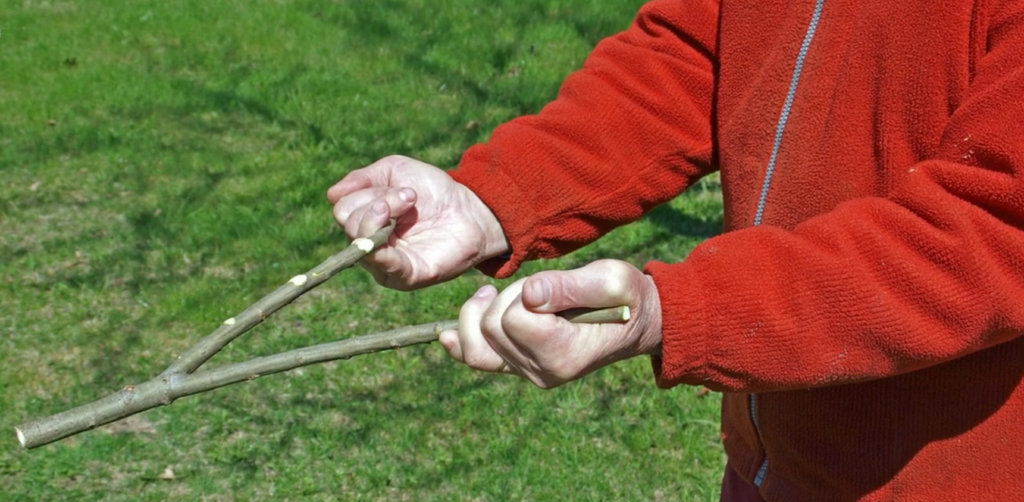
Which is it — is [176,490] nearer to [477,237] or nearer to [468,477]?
[468,477]

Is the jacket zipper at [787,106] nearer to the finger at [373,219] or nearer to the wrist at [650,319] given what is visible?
the wrist at [650,319]

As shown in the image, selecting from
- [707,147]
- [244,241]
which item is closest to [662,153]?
[707,147]

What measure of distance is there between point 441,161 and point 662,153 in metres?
3.37

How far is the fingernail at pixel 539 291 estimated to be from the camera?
1.19m

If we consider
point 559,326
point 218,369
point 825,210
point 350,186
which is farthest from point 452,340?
point 825,210

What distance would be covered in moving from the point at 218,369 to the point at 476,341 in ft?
1.14

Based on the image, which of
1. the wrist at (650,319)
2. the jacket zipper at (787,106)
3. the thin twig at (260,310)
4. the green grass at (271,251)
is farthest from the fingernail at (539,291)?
the green grass at (271,251)

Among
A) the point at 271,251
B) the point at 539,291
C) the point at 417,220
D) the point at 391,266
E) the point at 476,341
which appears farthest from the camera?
the point at 271,251

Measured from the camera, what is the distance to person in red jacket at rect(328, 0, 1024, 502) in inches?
47.2

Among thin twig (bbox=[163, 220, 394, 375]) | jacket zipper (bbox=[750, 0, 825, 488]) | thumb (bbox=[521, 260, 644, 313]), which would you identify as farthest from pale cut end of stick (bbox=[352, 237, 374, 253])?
jacket zipper (bbox=[750, 0, 825, 488])

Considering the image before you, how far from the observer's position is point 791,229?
150 cm

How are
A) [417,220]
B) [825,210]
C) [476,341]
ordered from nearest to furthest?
Answer: [476,341], [825,210], [417,220]

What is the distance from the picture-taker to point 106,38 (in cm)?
636

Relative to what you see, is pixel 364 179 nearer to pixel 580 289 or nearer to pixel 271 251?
pixel 580 289
